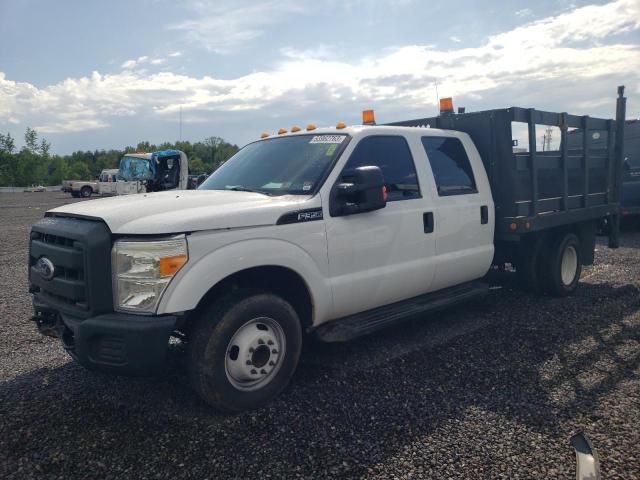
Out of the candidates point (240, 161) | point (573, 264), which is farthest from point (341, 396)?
point (573, 264)

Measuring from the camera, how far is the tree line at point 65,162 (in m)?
76.9

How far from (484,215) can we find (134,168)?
25102mm

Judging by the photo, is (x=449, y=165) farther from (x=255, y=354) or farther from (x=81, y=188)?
(x=81, y=188)

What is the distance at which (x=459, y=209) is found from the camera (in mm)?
4984

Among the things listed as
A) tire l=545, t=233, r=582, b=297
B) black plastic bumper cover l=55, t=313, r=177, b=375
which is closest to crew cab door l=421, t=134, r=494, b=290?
tire l=545, t=233, r=582, b=297

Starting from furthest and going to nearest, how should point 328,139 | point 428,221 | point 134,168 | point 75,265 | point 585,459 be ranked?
point 134,168 → point 428,221 → point 328,139 → point 75,265 → point 585,459

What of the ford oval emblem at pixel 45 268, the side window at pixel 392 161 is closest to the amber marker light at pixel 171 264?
the ford oval emblem at pixel 45 268

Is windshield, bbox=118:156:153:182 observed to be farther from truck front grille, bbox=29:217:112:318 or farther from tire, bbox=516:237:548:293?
truck front grille, bbox=29:217:112:318

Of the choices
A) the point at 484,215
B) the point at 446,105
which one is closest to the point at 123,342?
the point at 484,215

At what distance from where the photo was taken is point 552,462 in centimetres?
284

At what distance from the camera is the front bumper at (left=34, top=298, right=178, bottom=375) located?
9.98ft

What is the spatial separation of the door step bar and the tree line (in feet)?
162

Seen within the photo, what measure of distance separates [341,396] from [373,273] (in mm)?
1025

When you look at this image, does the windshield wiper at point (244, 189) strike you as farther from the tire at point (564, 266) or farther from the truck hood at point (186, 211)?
the tire at point (564, 266)
